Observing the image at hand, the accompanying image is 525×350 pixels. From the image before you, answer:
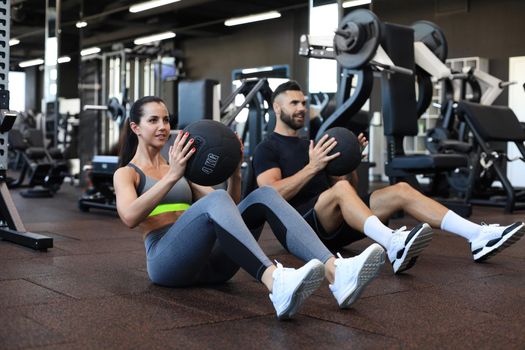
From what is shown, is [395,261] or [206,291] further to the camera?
[395,261]

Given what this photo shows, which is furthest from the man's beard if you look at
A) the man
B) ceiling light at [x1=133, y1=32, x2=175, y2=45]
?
ceiling light at [x1=133, y1=32, x2=175, y2=45]

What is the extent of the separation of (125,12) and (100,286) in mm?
10402

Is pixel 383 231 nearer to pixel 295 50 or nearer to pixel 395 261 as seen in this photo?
pixel 395 261

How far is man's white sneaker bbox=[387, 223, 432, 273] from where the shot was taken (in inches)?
91.4

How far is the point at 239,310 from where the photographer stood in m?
1.95

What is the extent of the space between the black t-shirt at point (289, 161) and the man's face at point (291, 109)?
0.07 metres

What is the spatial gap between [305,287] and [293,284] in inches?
1.4

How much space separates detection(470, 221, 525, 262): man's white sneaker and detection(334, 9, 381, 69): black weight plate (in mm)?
1600

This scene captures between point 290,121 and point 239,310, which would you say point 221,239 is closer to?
point 239,310

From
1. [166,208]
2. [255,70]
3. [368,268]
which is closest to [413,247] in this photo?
[368,268]

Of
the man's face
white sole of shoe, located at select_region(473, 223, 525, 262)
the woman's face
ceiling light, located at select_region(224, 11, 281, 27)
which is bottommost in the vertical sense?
white sole of shoe, located at select_region(473, 223, 525, 262)

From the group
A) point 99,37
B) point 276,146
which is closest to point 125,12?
point 99,37

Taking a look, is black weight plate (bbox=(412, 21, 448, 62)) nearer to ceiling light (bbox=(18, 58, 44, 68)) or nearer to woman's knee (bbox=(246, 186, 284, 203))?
woman's knee (bbox=(246, 186, 284, 203))

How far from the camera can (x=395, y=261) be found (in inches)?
97.3
